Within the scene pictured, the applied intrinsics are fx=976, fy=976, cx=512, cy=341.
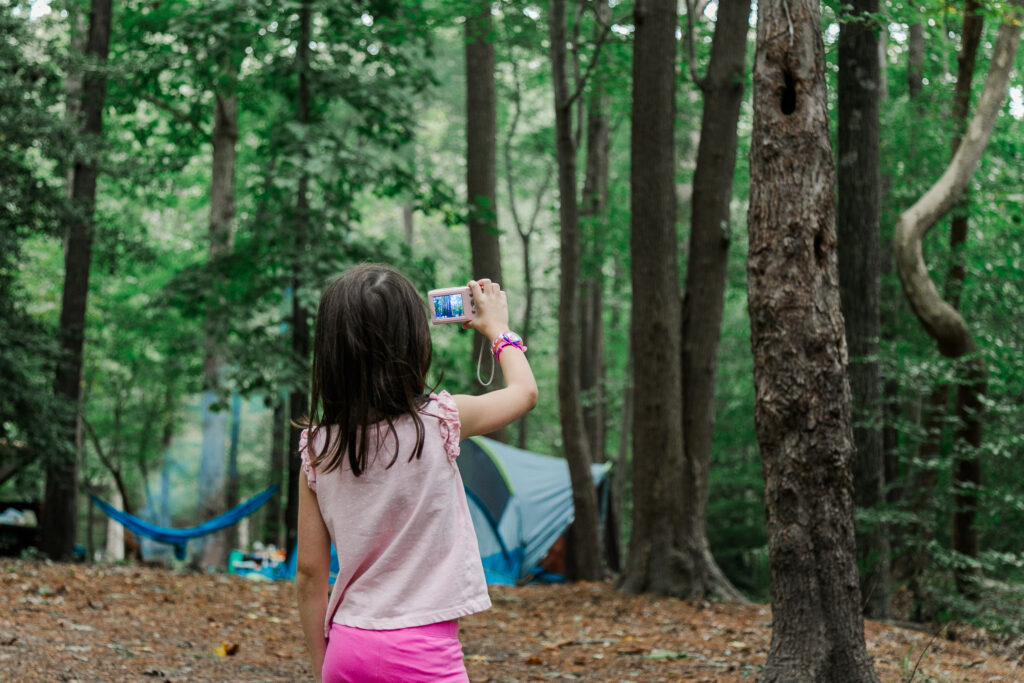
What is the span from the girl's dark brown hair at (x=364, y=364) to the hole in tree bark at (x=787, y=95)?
3118 millimetres

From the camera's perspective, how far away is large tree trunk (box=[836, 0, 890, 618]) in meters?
7.86

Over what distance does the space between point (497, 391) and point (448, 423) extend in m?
0.12

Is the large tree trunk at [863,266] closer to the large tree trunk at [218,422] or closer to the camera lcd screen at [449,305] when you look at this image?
→ the camera lcd screen at [449,305]

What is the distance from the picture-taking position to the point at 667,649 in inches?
235

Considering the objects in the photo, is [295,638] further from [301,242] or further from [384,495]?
[384,495]

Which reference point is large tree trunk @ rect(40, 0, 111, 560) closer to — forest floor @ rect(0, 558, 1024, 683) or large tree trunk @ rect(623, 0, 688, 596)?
forest floor @ rect(0, 558, 1024, 683)

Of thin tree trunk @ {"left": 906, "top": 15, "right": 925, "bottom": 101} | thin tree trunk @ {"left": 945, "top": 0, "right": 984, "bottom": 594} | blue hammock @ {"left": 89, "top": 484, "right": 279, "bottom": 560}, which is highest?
thin tree trunk @ {"left": 906, "top": 15, "right": 925, "bottom": 101}

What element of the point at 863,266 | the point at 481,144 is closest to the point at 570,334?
the point at 481,144

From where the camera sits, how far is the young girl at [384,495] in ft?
6.00

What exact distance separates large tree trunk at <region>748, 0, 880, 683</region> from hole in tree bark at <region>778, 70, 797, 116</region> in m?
0.02

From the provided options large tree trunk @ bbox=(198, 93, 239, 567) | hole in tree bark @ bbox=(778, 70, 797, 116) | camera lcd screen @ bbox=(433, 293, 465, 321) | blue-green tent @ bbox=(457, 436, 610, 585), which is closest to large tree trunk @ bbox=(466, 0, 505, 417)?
blue-green tent @ bbox=(457, 436, 610, 585)

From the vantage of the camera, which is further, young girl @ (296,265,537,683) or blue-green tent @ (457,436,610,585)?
blue-green tent @ (457,436,610,585)

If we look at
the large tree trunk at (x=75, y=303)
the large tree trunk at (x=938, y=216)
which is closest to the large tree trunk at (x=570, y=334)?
the large tree trunk at (x=938, y=216)

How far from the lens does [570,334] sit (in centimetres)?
1163
